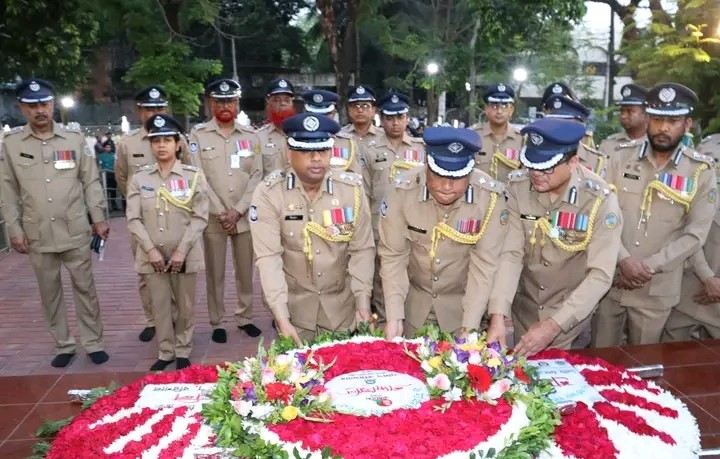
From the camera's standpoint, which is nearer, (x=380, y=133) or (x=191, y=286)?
(x=191, y=286)

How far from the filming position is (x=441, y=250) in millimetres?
3430

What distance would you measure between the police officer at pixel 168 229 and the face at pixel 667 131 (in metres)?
3.14

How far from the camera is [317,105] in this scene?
19.5 feet

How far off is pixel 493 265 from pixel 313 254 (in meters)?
0.97

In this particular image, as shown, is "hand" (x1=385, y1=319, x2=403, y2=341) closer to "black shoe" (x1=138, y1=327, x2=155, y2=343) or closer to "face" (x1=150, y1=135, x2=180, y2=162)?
"face" (x1=150, y1=135, x2=180, y2=162)

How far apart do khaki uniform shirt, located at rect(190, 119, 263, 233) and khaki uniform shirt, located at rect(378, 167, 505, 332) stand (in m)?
2.40

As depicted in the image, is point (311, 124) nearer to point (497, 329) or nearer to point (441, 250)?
point (441, 250)

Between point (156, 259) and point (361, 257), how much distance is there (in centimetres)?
182

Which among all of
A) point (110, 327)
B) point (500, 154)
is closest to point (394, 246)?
point (500, 154)

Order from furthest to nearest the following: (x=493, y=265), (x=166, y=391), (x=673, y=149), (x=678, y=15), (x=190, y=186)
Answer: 1. (x=678, y=15)
2. (x=190, y=186)
3. (x=673, y=149)
4. (x=493, y=265)
5. (x=166, y=391)

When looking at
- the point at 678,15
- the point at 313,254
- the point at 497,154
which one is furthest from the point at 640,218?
the point at 678,15

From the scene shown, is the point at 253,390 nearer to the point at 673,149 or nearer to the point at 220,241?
the point at 673,149

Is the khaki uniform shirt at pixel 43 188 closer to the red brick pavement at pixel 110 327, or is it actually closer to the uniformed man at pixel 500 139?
the red brick pavement at pixel 110 327

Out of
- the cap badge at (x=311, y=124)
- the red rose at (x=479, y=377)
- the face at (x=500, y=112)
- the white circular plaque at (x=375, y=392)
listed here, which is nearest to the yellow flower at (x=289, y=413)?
the white circular plaque at (x=375, y=392)
